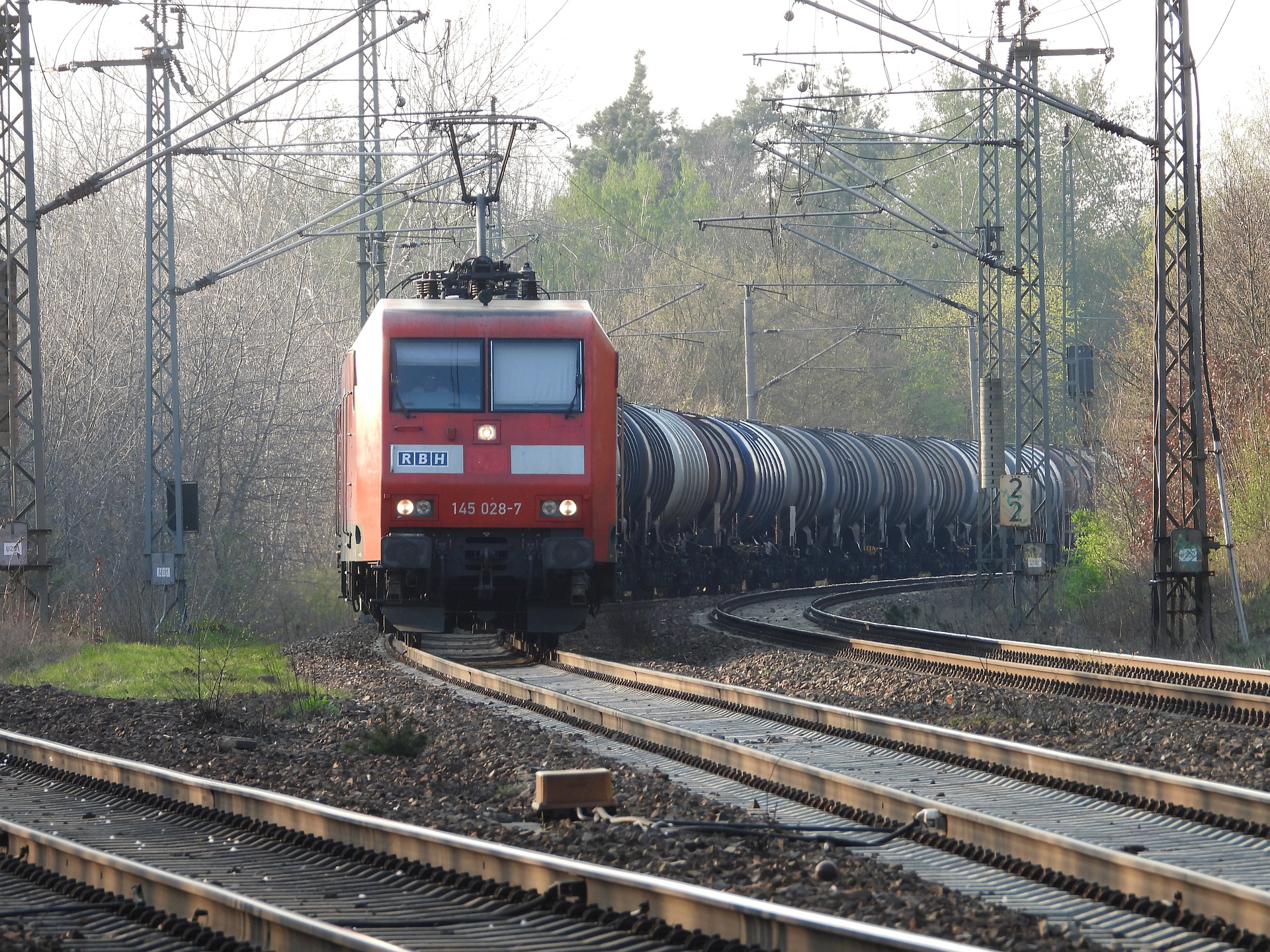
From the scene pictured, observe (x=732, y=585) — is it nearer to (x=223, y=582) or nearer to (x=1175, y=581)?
(x=223, y=582)

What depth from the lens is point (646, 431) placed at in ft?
73.2

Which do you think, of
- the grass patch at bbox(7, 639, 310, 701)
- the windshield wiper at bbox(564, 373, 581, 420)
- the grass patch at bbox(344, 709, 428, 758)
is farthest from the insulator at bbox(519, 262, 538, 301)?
the grass patch at bbox(344, 709, 428, 758)

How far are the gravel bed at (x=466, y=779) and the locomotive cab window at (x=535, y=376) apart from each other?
259 cm

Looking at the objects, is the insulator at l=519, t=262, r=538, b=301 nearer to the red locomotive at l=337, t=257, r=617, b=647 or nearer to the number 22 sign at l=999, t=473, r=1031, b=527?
the red locomotive at l=337, t=257, r=617, b=647

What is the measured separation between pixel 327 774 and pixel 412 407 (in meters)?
5.85

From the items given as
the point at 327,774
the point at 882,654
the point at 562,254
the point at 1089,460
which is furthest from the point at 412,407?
the point at 562,254

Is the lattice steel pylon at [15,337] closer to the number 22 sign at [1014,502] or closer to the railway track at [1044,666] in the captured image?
the railway track at [1044,666]

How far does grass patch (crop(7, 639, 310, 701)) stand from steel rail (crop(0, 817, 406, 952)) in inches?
216

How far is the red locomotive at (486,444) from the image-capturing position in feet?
45.1

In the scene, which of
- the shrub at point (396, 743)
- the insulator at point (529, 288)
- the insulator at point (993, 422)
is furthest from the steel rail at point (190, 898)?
the insulator at point (993, 422)

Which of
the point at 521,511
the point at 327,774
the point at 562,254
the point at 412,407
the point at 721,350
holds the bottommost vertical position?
the point at 327,774

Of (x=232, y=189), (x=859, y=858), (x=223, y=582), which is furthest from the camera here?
(x=232, y=189)

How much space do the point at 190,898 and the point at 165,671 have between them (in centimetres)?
1044

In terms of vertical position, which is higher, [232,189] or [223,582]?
[232,189]
